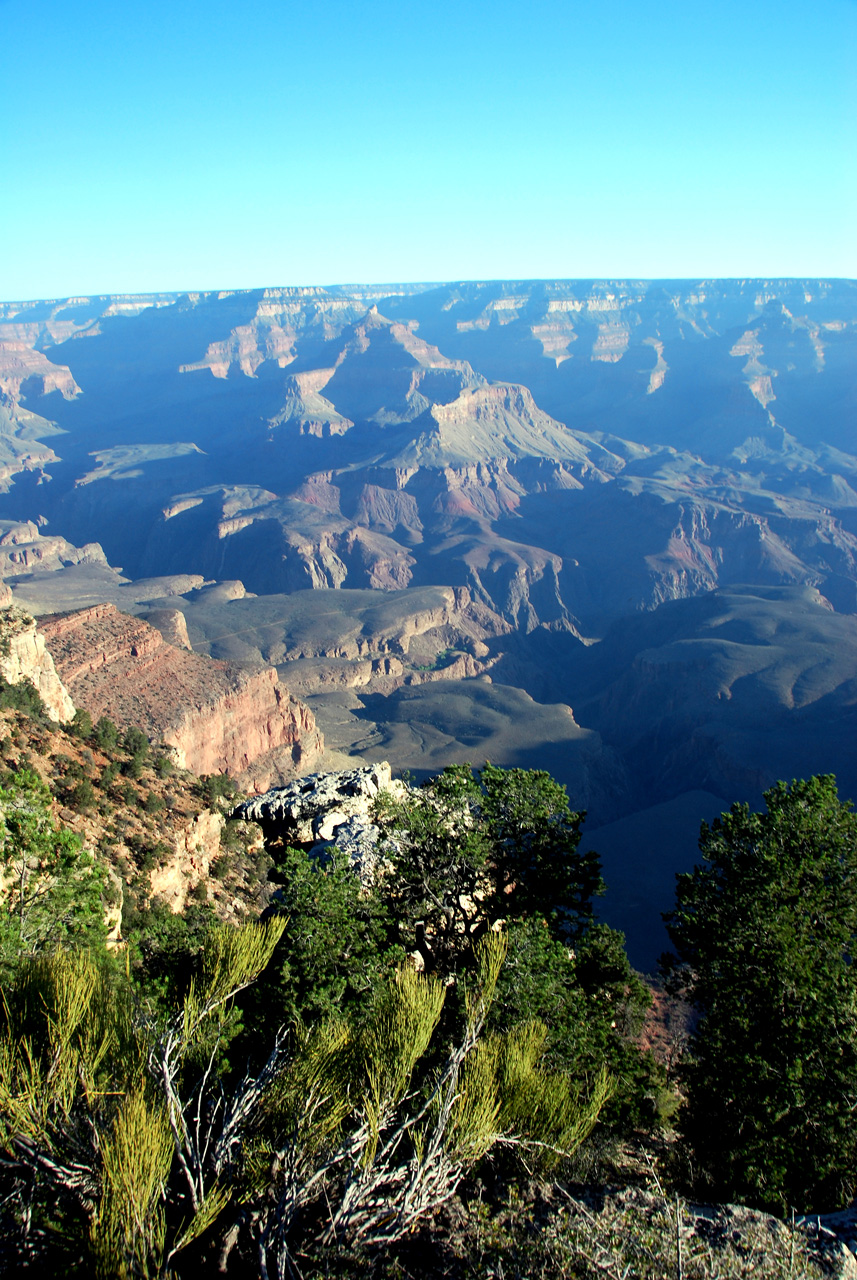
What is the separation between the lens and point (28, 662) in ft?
98.8

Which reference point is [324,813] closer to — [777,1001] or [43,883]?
[43,883]

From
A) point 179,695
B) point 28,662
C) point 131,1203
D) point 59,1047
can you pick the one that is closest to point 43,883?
point 59,1047

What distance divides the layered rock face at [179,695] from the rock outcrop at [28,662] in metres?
8.79

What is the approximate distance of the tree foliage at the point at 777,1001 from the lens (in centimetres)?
1232

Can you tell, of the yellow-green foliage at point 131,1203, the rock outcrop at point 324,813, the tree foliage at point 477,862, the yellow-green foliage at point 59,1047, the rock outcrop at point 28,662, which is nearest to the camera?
the yellow-green foliage at point 131,1203

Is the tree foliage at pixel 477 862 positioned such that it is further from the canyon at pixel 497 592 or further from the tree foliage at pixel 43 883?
the canyon at pixel 497 592

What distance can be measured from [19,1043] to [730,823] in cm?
1466

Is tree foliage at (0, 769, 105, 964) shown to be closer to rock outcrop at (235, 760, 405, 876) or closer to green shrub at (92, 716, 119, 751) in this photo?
green shrub at (92, 716, 119, 751)

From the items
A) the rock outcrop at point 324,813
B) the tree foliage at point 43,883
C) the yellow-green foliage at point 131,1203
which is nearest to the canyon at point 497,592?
the rock outcrop at point 324,813

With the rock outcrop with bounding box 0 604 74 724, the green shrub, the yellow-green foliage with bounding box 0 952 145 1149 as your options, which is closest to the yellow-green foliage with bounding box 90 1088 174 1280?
the yellow-green foliage with bounding box 0 952 145 1149

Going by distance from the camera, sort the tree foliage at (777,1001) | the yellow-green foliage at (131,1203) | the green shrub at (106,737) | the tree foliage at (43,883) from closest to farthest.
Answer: the yellow-green foliage at (131,1203)
the tree foliage at (777,1001)
the tree foliage at (43,883)
the green shrub at (106,737)

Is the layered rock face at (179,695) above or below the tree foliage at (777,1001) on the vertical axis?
below

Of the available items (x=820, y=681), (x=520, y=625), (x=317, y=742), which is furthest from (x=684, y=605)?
(x=317, y=742)

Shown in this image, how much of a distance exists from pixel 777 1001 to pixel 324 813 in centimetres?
2142
